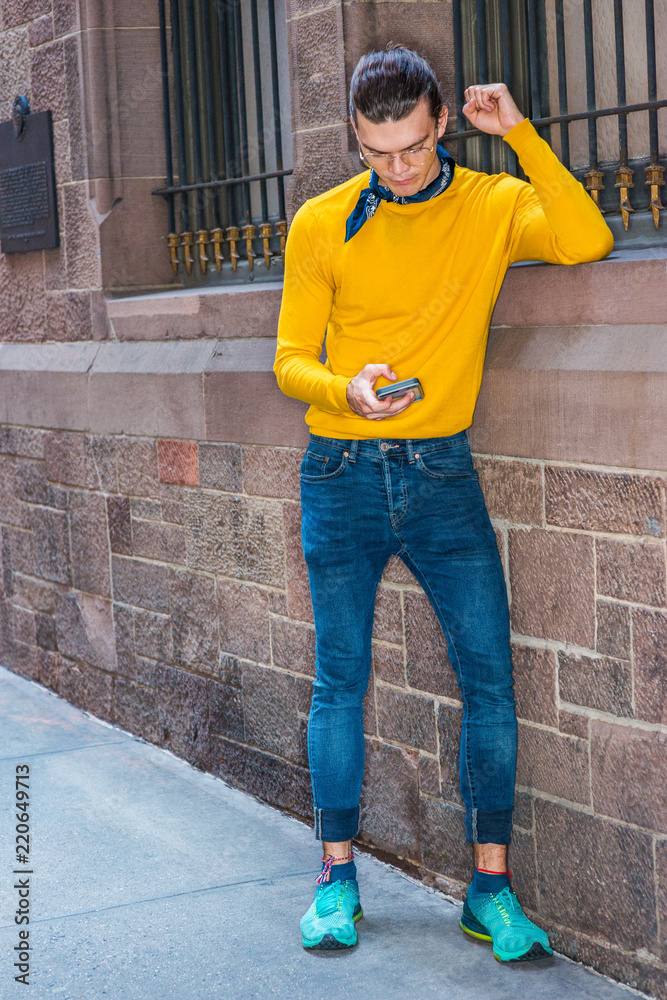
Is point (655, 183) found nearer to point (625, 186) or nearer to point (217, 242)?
point (625, 186)

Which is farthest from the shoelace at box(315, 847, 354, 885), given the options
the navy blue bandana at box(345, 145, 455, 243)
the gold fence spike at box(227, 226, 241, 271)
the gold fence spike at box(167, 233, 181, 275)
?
the gold fence spike at box(167, 233, 181, 275)

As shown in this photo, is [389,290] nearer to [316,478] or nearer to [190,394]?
[316,478]

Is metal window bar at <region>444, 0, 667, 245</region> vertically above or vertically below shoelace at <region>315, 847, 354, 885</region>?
above

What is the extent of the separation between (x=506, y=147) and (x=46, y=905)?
2667 mm

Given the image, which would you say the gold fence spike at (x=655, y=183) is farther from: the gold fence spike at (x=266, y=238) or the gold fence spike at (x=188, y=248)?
the gold fence spike at (x=188, y=248)

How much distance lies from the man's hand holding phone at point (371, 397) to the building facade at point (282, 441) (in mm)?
516

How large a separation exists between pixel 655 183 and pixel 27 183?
3.37m

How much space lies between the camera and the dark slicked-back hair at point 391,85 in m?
2.86

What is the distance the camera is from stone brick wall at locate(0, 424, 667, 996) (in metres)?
3.06

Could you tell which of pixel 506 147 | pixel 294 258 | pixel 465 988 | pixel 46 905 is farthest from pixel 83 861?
pixel 506 147

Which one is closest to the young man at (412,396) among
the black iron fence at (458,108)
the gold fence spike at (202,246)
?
the black iron fence at (458,108)

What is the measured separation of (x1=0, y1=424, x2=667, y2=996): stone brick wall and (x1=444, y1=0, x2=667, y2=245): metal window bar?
2.66 ft

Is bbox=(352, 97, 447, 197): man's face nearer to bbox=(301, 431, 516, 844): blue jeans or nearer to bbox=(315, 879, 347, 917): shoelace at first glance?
bbox=(301, 431, 516, 844): blue jeans

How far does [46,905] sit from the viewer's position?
12.1ft
